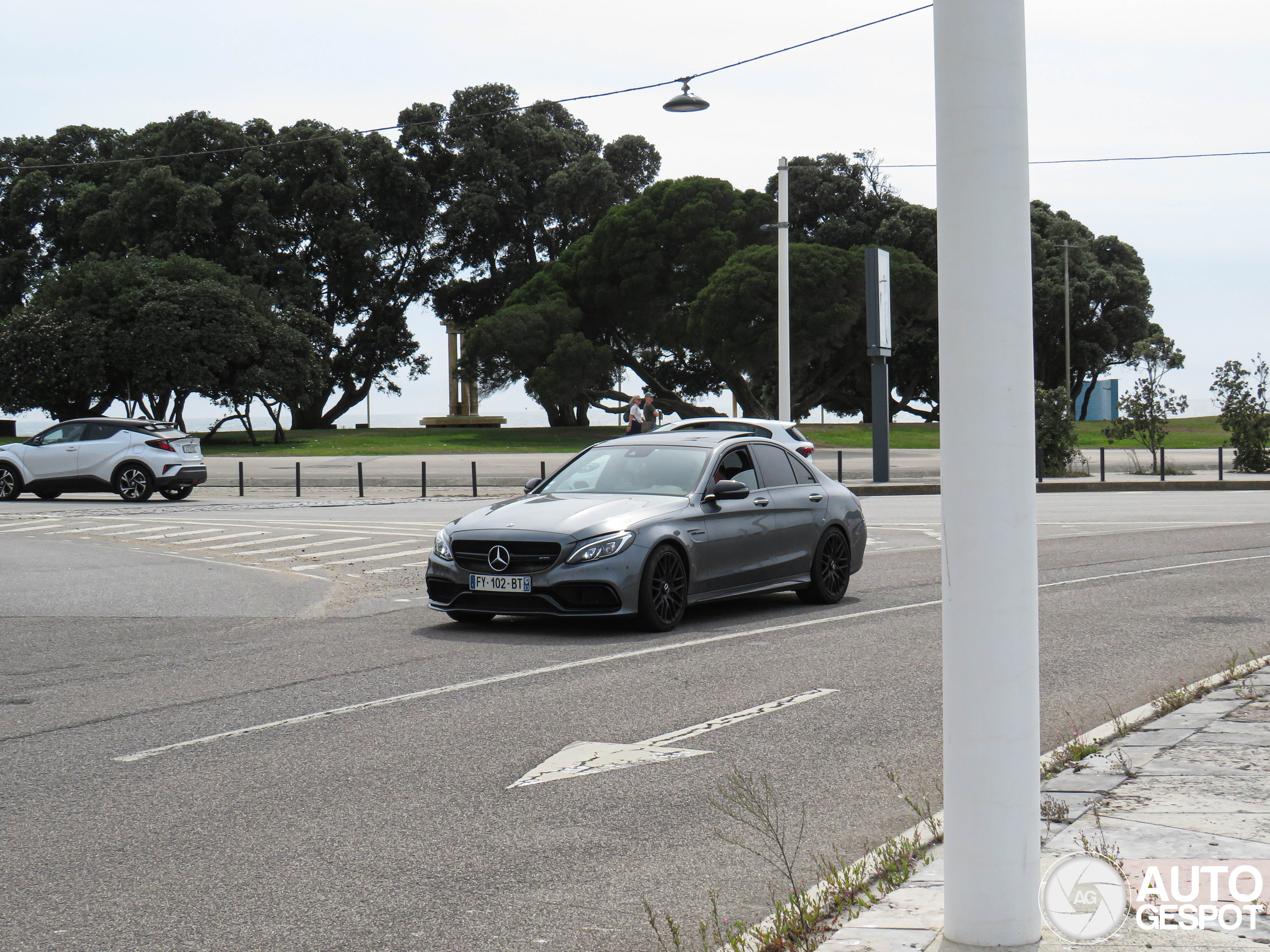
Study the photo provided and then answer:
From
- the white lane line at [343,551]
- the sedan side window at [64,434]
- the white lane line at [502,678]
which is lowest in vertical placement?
the white lane line at [502,678]

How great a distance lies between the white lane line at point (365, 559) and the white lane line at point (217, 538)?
303 centimetres

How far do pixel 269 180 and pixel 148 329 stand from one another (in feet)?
42.6

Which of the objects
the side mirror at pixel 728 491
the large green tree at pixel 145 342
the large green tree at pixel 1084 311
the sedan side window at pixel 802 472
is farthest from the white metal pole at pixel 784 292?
the large green tree at pixel 1084 311

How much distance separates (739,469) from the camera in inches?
459

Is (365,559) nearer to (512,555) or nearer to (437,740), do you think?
(512,555)

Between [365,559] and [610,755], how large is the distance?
10097 mm

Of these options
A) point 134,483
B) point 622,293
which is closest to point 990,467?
point 134,483

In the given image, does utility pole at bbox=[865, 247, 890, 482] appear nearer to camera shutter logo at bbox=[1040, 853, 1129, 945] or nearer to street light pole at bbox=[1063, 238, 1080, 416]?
camera shutter logo at bbox=[1040, 853, 1129, 945]

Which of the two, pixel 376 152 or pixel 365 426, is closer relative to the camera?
pixel 376 152

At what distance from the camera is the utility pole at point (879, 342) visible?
29797mm

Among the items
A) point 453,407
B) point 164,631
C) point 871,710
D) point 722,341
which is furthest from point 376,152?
point 871,710

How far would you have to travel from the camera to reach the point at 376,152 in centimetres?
6475

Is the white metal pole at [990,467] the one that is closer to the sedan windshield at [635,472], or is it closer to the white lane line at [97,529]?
the sedan windshield at [635,472]

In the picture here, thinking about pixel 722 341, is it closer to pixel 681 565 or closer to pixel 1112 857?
pixel 681 565
